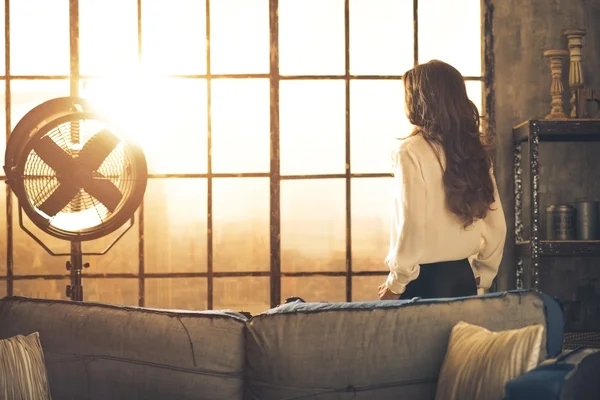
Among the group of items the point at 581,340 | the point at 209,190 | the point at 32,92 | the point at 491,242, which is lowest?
the point at 581,340

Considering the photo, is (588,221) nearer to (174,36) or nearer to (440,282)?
(440,282)

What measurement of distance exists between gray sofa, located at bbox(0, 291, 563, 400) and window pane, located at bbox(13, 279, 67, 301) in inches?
85.1

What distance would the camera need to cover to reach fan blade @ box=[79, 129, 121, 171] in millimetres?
3389

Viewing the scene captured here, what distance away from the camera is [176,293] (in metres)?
4.64

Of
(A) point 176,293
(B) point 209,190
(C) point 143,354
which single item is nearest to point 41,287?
(A) point 176,293

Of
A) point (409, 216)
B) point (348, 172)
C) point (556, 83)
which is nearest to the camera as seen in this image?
point (409, 216)

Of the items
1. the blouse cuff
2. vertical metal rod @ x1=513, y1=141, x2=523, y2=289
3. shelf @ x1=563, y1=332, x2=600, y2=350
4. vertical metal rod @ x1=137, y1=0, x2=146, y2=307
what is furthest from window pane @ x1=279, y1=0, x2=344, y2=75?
the blouse cuff

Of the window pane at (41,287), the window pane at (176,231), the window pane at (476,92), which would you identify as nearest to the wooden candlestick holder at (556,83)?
the window pane at (476,92)

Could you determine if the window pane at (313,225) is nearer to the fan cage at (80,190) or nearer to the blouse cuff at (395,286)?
the fan cage at (80,190)

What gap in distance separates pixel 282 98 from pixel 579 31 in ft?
5.00

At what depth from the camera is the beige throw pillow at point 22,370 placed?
2279 mm

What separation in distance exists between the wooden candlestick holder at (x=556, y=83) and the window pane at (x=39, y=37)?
246cm

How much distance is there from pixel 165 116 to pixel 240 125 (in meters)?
0.40

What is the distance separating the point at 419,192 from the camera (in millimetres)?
2855
